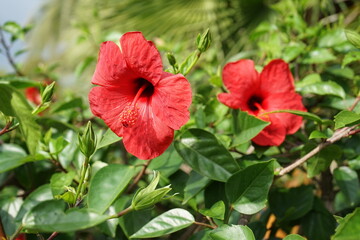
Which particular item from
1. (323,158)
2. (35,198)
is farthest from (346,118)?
(35,198)

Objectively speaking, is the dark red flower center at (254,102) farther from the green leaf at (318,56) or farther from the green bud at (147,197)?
the green bud at (147,197)

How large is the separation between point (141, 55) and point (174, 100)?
11 centimetres

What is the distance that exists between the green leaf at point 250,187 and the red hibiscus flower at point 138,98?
15cm

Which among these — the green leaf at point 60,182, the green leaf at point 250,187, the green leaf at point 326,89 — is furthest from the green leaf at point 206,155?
the green leaf at point 326,89

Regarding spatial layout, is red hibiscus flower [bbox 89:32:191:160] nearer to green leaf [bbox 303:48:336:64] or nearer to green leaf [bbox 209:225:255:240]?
green leaf [bbox 209:225:255:240]

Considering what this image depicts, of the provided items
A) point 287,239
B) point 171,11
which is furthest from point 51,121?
point 171,11

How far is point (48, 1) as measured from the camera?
9008 mm

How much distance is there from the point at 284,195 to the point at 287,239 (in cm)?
43

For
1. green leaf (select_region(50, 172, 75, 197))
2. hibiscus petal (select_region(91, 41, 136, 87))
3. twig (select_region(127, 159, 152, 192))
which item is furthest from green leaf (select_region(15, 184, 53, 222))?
hibiscus petal (select_region(91, 41, 136, 87))

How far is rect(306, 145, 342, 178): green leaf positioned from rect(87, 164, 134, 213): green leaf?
0.40 m

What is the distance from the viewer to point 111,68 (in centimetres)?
80

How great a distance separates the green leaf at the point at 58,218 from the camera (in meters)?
0.53

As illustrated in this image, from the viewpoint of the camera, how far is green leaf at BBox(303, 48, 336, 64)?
1.20 metres

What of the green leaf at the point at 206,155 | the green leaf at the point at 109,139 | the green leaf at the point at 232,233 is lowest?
the green leaf at the point at 232,233
